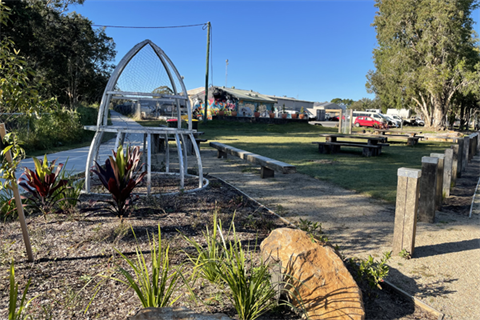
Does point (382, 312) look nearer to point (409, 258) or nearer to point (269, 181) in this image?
point (409, 258)

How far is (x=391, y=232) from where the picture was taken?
428cm

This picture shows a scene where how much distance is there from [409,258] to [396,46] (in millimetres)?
32321

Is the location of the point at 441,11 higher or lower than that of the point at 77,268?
higher

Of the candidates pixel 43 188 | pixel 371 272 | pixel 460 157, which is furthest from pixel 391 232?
pixel 460 157

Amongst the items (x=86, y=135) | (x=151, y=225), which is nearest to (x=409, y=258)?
(x=151, y=225)

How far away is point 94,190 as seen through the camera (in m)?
5.35

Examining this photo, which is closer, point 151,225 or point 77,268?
point 77,268

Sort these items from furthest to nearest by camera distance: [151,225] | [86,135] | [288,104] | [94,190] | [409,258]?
1. [288,104]
2. [86,135]
3. [94,190]
4. [151,225]
5. [409,258]

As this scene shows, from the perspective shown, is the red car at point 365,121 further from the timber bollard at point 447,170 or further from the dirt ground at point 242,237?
the dirt ground at point 242,237

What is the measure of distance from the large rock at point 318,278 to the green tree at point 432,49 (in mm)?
30440

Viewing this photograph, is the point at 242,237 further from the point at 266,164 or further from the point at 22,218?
the point at 266,164

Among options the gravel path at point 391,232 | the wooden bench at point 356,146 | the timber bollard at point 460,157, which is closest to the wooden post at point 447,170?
the gravel path at point 391,232

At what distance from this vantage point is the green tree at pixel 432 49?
→ 27.6 meters

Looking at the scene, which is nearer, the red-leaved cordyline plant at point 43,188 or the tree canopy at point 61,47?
the red-leaved cordyline plant at point 43,188
